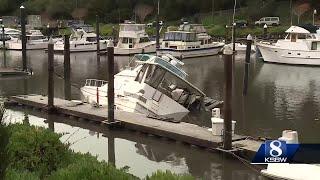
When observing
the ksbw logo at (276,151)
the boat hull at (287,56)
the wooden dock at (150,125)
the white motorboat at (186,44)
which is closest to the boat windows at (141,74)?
the wooden dock at (150,125)

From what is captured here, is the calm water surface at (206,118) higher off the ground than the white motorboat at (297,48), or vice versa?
the white motorboat at (297,48)

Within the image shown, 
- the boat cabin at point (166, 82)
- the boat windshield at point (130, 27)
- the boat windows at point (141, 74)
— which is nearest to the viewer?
the boat cabin at point (166, 82)

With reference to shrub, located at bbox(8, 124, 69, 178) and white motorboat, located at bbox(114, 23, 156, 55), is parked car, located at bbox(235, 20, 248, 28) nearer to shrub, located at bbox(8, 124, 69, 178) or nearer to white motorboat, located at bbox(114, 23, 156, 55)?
white motorboat, located at bbox(114, 23, 156, 55)

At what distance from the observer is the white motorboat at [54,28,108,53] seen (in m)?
58.1

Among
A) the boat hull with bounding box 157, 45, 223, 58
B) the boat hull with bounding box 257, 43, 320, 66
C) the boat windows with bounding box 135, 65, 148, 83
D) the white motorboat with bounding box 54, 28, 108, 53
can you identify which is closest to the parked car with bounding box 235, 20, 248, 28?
the boat hull with bounding box 157, 45, 223, 58

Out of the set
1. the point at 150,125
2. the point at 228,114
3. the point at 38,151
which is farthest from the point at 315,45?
the point at 38,151

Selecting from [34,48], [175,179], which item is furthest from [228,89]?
[34,48]

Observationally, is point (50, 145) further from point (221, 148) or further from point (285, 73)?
point (285, 73)

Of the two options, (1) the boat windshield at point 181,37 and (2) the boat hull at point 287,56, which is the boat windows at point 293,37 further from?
(1) the boat windshield at point 181,37

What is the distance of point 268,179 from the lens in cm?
1403

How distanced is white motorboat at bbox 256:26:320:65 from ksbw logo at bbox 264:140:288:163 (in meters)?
31.4

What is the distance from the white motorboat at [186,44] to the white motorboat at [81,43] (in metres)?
8.27

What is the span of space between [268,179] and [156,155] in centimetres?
437

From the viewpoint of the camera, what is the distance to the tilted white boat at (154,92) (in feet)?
74.3
